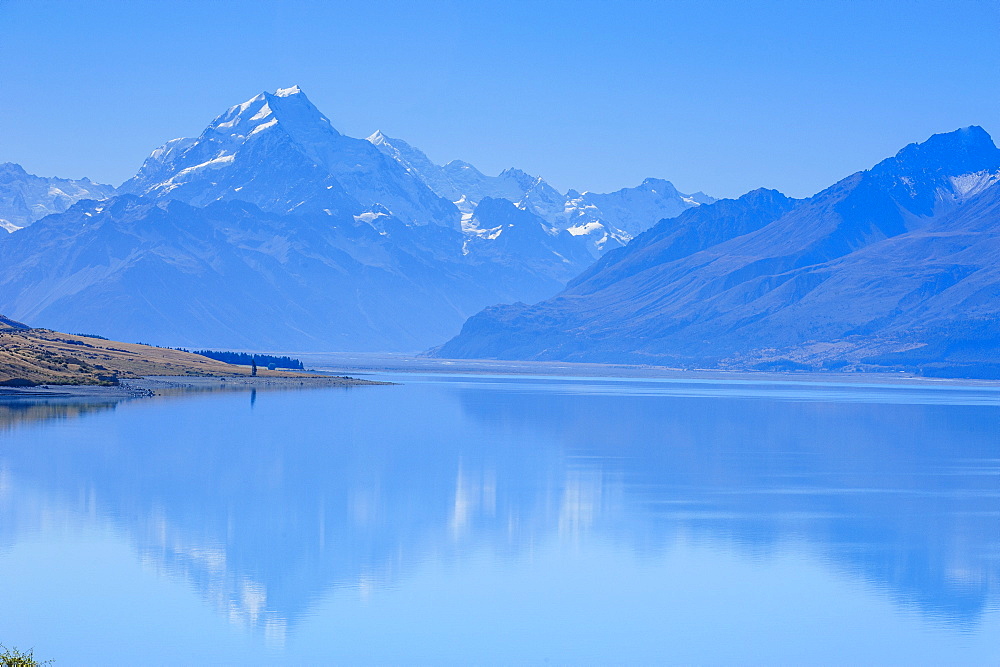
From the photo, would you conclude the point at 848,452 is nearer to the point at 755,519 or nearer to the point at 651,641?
the point at 755,519

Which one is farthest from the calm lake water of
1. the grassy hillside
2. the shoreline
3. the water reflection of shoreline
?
the grassy hillside

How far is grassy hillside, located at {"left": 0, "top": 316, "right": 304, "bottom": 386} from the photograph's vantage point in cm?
13369

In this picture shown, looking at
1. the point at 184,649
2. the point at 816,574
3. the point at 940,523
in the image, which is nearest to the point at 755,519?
the point at 940,523

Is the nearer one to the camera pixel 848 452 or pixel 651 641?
pixel 651 641

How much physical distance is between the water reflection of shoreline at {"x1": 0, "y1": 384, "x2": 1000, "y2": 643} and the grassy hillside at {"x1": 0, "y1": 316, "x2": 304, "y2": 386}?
25.0 m

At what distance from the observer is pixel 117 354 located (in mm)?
173500

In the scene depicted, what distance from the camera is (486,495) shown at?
62625 mm

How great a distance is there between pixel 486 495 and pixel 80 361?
102 metres

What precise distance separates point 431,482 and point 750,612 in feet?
101

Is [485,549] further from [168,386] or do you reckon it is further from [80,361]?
[80,361]

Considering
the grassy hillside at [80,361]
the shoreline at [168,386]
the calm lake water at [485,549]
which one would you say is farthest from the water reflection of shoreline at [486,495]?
the grassy hillside at [80,361]

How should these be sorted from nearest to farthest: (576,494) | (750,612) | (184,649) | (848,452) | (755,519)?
(184,649) < (750,612) < (755,519) < (576,494) < (848,452)

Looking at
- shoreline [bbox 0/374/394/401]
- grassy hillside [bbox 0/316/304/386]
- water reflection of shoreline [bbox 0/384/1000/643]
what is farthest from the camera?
grassy hillside [bbox 0/316/304/386]

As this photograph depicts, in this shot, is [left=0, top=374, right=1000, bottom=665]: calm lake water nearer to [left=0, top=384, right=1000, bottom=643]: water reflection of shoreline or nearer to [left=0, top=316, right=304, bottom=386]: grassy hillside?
[left=0, top=384, right=1000, bottom=643]: water reflection of shoreline
